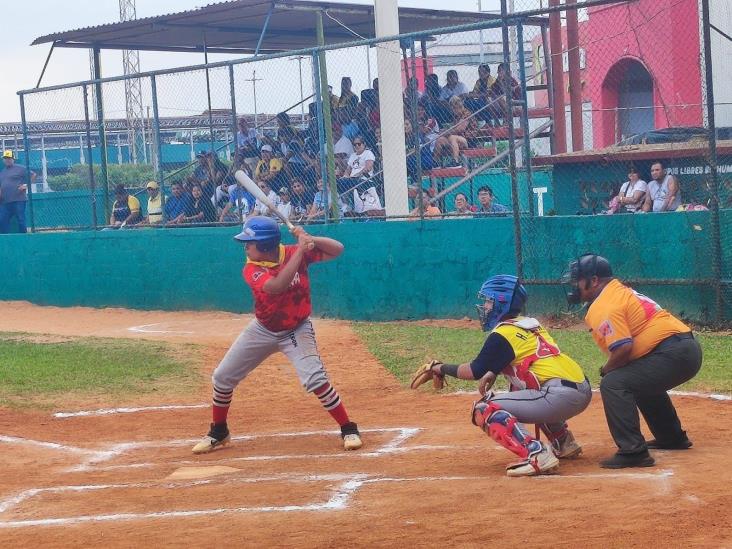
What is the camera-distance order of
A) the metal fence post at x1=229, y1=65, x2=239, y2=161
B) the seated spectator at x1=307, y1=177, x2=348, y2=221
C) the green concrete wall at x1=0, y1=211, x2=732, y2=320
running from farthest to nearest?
the metal fence post at x1=229, y1=65, x2=239, y2=161 < the seated spectator at x1=307, y1=177, x2=348, y2=221 < the green concrete wall at x1=0, y1=211, x2=732, y2=320

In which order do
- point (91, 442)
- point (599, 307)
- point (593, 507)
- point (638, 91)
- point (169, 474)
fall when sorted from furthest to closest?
point (638, 91) → point (91, 442) → point (169, 474) → point (599, 307) → point (593, 507)

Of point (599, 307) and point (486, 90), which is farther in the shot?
point (486, 90)

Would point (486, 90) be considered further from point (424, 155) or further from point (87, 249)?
point (87, 249)

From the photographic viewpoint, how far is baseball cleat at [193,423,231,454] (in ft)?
25.7

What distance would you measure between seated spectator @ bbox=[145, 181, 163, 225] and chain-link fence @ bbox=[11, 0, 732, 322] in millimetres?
44

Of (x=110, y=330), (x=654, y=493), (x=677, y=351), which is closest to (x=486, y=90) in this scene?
(x=110, y=330)

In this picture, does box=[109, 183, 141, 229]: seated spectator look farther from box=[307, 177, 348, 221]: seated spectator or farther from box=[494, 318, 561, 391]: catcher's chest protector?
box=[494, 318, 561, 391]: catcher's chest protector

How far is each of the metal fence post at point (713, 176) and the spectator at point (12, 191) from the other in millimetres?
12429

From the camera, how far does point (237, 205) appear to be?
53.4 ft

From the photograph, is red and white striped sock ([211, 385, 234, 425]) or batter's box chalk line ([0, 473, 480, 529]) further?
red and white striped sock ([211, 385, 234, 425])

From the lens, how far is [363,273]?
49.4 feet

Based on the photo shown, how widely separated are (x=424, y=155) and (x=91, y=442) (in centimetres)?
768

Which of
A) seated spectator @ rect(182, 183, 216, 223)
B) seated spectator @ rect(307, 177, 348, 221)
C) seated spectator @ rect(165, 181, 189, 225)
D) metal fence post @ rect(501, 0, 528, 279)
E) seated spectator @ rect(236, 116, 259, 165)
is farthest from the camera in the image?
seated spectator @ rect(165, 181, 189, 225)

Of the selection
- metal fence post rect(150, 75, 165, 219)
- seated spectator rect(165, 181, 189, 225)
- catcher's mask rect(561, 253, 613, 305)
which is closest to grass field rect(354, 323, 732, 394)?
catcher's mask rect(561, 253, 613, 305)
